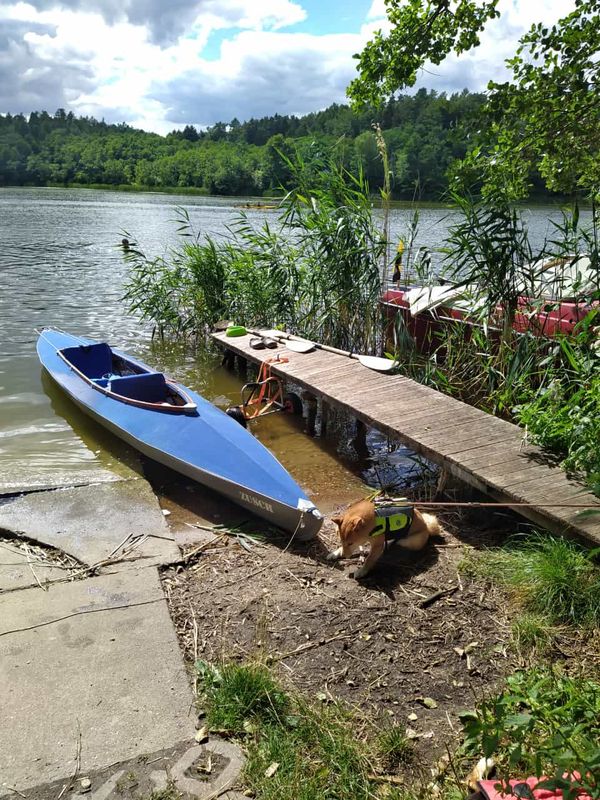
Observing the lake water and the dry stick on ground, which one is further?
the lake water

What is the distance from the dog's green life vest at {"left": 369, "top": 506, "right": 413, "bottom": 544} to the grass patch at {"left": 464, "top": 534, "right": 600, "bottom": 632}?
470 millimetres

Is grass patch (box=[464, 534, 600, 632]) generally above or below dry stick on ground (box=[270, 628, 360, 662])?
above

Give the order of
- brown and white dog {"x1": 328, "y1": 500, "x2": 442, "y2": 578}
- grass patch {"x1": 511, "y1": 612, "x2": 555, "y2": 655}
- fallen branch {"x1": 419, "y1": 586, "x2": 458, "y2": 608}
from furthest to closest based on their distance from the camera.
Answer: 1. brown and white dog {"x1": 328, "y1": 500, "x2": 442, "y2": 578}
2. fallen branch {"x1": 419, "y1": 586, "x2": 458, "y2": 608}
3. grass patch {"x1": 511, "y1": 612, "x2": 555, "y2": 655}

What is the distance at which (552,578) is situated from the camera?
345 cm

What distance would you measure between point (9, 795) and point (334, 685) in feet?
4.71

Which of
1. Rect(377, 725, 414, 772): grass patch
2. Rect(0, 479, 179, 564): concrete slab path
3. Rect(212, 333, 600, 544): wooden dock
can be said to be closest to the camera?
Rect(377, 725, 414, 772): grass patch

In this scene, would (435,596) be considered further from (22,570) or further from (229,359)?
(229,359)

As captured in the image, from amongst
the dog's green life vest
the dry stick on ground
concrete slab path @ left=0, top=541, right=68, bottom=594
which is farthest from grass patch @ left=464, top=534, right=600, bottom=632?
concrete slab path @ left=0, top=541, right=68, bottom=594

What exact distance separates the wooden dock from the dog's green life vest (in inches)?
27.2

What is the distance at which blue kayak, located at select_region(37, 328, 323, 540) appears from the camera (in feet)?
15.9

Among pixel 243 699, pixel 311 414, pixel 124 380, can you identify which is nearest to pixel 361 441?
pixel 311 414

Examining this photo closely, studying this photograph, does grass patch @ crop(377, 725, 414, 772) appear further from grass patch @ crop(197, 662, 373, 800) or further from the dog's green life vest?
the dog's green life vest

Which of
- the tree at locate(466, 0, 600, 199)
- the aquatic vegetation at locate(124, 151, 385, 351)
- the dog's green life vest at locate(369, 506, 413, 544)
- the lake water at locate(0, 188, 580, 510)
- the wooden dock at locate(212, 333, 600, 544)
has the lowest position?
the lake water at locate(0, 188, 580, 510)

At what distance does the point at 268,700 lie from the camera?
281cm
